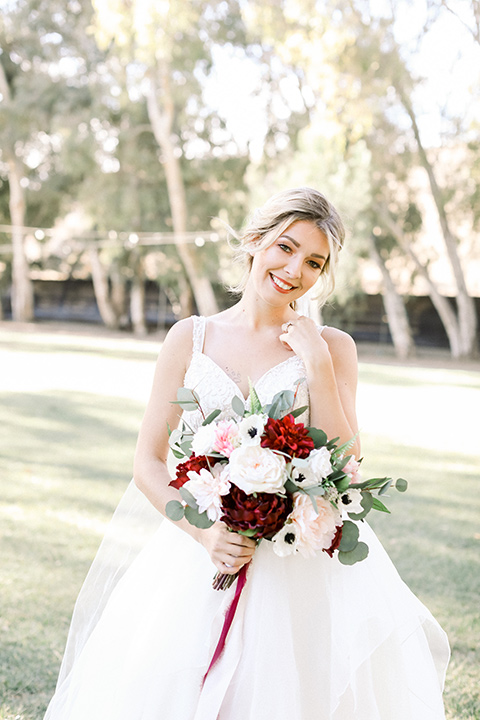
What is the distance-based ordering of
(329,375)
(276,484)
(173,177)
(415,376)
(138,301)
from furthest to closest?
(138,301)
(173,177)
(415,376)
(329,375)
(276,484)

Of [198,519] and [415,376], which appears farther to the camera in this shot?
[415,376]

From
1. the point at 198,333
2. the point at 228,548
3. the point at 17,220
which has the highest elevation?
the point at 17,220

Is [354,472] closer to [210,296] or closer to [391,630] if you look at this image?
[391,630]

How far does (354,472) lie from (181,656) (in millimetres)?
742

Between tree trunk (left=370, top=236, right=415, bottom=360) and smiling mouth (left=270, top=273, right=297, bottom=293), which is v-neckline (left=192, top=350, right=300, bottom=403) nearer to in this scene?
smiling mouth (left=270, top=273, right=297, bottom=293)

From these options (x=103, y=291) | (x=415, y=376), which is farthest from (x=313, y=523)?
(x=103, y=291)

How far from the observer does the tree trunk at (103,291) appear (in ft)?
107

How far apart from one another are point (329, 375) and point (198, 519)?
64 centimetres

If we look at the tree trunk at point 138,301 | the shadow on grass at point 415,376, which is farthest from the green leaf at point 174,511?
the tree trunk at point 138,301

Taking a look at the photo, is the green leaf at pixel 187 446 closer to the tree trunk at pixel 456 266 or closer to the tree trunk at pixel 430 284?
the tree trunk at pixel 456 266

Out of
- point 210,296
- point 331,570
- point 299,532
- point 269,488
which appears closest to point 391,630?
point 331,570

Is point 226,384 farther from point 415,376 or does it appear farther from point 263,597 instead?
point 415,376

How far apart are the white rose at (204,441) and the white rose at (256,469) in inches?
3.8

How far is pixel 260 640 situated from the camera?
2.16 metres
